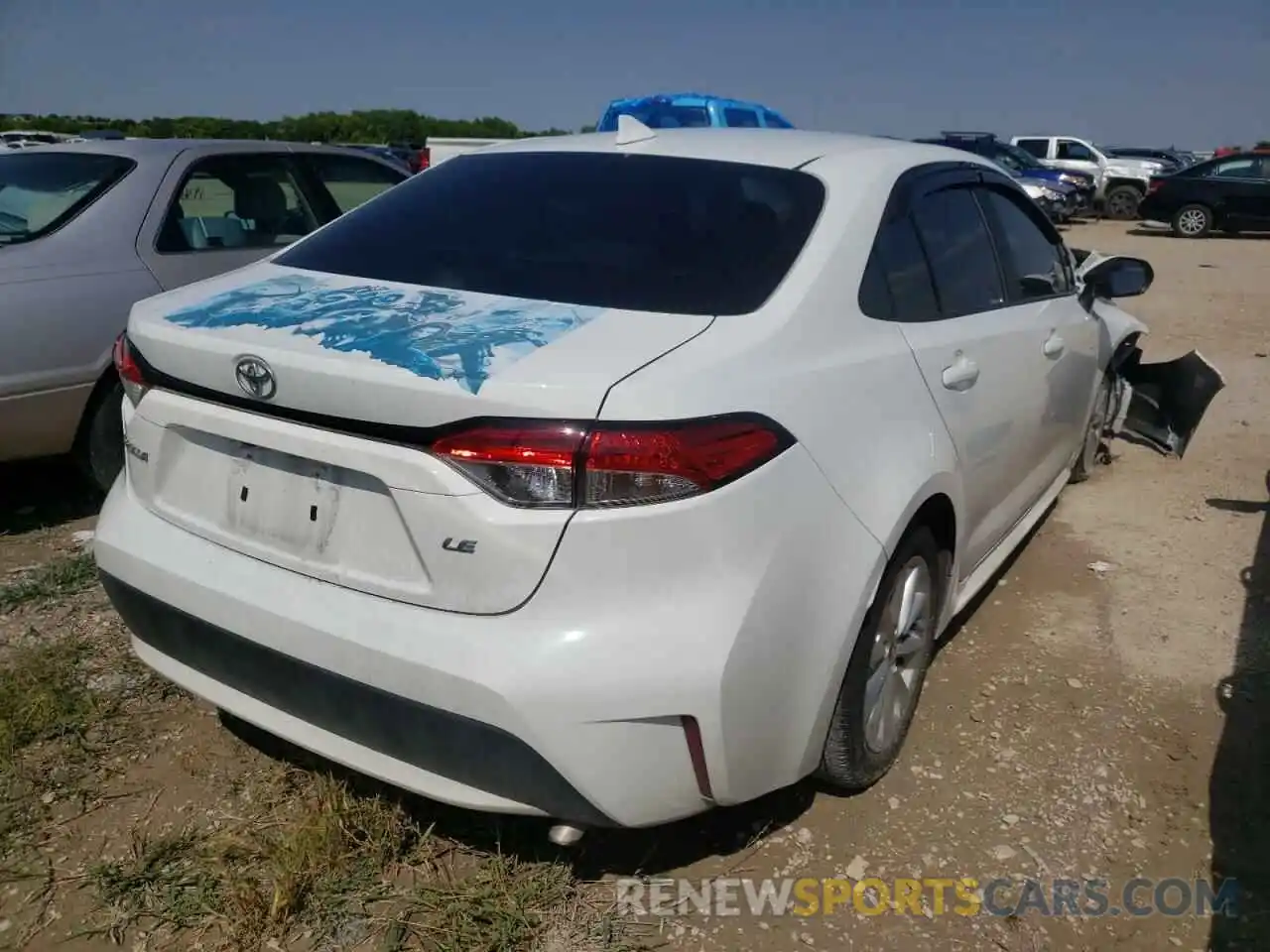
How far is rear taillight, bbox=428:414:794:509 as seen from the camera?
1767 millimetres

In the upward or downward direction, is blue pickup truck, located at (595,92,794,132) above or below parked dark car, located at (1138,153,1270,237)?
above

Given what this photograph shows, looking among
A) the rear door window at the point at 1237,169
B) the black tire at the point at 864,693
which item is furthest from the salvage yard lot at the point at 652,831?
the rear door window at the point at 1237,169

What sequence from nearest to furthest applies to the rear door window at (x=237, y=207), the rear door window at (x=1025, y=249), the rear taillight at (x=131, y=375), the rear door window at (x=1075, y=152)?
the rear taillight at (x=131, y=375) < the rear door window at (x=1025, y=249) < the rear door window at (x=237, y=207) < the rear door window at (x=1075, y=152)

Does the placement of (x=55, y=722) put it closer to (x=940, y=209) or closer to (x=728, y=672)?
(x=728, y=672)

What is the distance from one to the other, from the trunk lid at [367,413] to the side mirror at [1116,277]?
258 centimetres

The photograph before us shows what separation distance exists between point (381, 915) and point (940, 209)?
2.35 m

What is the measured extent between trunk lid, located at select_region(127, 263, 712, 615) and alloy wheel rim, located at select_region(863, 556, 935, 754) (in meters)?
0.92

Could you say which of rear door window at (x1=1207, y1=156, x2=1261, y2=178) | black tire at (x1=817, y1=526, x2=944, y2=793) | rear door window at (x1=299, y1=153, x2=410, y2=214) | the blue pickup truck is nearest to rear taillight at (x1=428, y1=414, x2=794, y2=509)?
black tire at (x1=817, y1=526, x2=944, y2=793)

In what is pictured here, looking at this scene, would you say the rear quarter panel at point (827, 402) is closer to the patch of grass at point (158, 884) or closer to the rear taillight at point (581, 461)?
the rear taillight at point (581, 461)

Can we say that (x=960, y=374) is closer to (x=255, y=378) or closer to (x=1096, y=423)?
(x=255, y=378)

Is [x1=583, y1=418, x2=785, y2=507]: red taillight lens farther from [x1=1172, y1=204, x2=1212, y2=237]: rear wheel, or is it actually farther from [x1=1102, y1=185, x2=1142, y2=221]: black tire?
[x1=1102, y1=185, x2=1142, y2=221]: black tire

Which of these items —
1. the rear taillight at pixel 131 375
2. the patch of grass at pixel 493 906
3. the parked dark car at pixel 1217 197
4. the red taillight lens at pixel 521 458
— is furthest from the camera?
the parked dark car at pixel 1217 197

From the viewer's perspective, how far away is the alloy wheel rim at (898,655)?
2.47 m

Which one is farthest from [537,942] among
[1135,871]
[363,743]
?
[1135,871]
